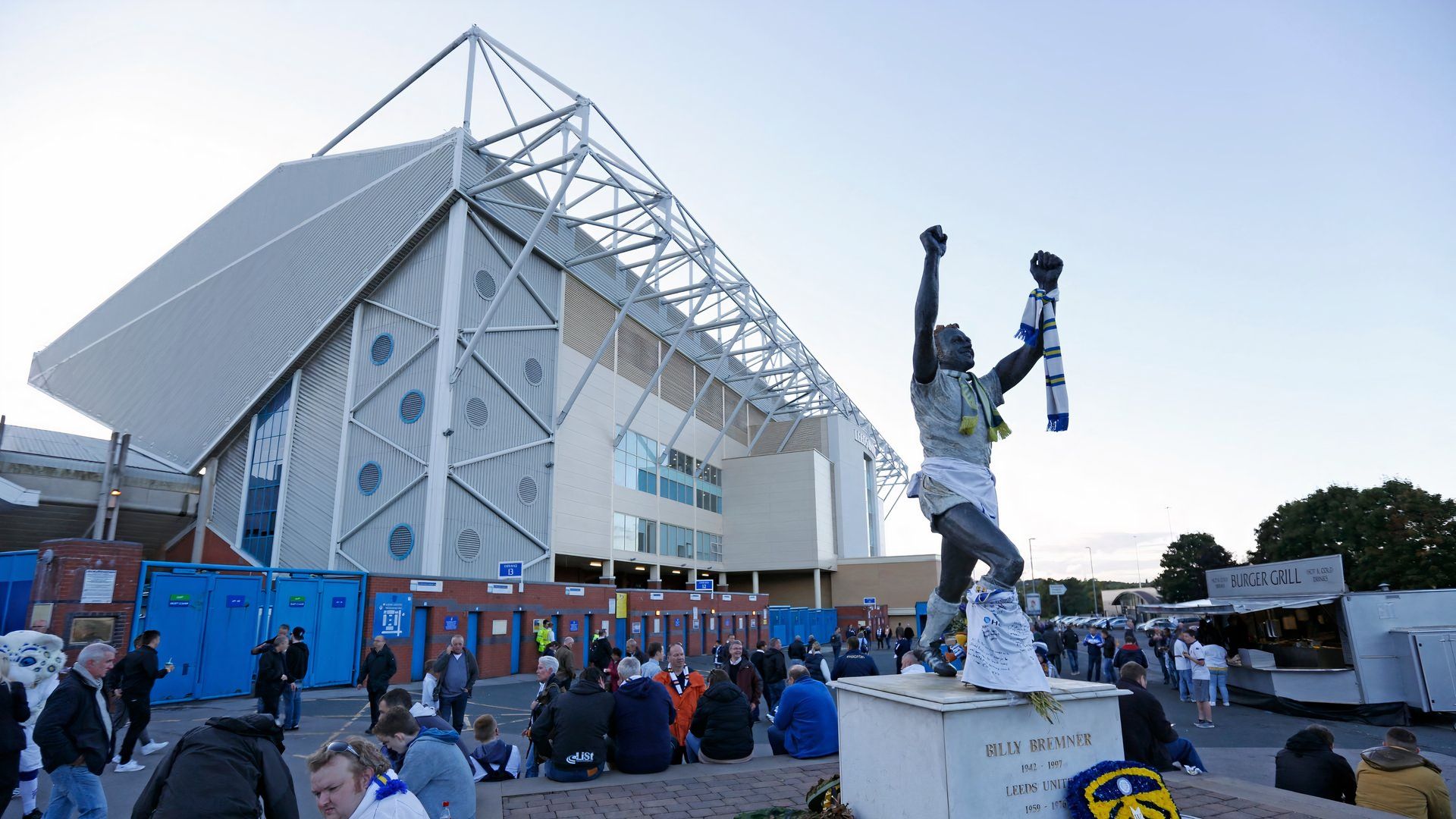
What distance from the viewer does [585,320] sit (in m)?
32.6

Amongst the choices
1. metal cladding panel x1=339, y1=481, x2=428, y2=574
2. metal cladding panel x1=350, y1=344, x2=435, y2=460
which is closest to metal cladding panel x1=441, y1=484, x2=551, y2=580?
metal cladding panel x1=339, y1=481, x2=428, y2=574

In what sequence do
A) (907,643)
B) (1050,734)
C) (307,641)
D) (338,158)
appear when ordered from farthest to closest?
(338,158) → (307,641) → (907,643) → (1050,734)

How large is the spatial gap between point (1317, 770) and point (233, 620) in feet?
55.3

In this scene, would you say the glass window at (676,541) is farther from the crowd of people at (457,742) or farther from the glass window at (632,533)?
the crowd of people at (457,742)

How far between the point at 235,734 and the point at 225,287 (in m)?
30.7

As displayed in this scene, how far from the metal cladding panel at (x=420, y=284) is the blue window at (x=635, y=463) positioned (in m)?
11.4

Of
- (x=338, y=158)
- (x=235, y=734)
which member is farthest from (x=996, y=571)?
(x=338, y=158)

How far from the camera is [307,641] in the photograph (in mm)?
17219

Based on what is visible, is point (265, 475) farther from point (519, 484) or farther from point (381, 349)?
point (519, 484)

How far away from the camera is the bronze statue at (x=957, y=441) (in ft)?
14.6

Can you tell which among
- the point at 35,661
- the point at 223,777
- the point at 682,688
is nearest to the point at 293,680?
the point at 35,661

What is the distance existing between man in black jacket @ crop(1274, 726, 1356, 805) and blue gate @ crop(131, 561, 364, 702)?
52.6 ft

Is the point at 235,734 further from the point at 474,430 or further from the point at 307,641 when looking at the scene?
the point at 474,430

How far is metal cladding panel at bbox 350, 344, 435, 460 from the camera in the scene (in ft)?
80.7
